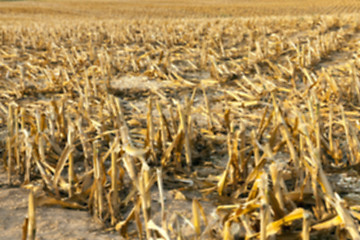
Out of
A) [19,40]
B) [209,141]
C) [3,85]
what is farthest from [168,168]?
[19,40]

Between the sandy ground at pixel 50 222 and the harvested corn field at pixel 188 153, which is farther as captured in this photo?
the sandy ground at pixel 50 222

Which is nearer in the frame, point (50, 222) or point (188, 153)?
point (50, 222)

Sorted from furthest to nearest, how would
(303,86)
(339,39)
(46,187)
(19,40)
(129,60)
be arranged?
(19,40), (339,39), (129,60), (303,86), (46,187)

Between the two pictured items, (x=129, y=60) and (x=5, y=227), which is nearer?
(x=5, y=227)

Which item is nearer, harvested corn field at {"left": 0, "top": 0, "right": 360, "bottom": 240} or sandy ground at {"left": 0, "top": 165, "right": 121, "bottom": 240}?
harvested corn field at {"left": 0, "top": 0, "right": 360, "bottom": 240}

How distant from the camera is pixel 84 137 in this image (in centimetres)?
191

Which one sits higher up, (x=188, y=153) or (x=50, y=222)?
(x=188, y=153)

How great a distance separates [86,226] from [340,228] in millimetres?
986

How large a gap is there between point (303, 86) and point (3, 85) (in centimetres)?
302

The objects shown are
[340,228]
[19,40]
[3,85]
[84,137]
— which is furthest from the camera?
[19,40]

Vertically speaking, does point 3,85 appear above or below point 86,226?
above

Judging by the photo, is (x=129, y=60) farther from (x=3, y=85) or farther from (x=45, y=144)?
(x=45, y=144)

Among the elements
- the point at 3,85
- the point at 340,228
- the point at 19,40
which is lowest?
the point at 340,228

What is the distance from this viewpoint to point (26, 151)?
5.98 ft
